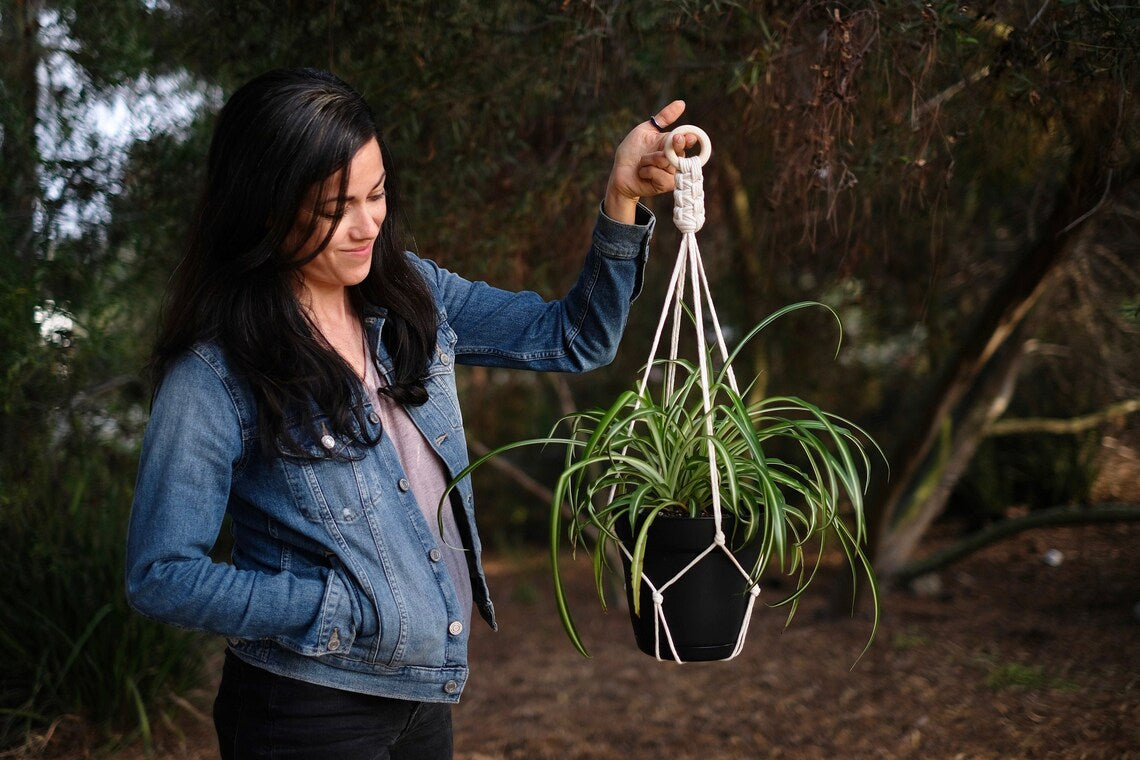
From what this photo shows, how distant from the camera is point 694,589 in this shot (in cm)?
152

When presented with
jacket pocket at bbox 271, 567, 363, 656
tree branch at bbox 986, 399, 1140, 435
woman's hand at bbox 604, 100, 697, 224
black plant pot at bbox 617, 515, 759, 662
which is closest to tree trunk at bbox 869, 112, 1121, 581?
tree branch at bbox 986, 399, 1140, 435

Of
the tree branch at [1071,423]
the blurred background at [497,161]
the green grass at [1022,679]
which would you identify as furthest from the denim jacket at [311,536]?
the tree branch at [1071,423]

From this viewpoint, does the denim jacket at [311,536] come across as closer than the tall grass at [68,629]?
Yes

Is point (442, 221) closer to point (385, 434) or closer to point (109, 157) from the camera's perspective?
point (109, 157)

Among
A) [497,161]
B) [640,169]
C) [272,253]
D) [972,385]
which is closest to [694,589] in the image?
[640,169]

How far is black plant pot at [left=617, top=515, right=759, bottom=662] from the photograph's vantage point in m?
1.50

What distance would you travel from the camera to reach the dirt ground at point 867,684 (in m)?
3.12

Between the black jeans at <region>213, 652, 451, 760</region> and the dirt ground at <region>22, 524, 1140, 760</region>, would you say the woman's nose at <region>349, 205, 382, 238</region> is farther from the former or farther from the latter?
the dirt ground at <region>22, 524, 1140, 760</region>

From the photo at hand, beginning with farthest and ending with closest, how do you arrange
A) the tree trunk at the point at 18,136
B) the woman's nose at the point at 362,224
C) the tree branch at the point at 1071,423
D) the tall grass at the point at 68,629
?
1. the tree branch at the point at 1071,423
2. the tall grass at the point at 68,629
3. the tree trunk at the point at 18,136
4. the woman's nose at the point at 362,224

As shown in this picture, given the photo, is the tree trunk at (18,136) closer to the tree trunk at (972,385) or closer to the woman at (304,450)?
the woman at (304,450)

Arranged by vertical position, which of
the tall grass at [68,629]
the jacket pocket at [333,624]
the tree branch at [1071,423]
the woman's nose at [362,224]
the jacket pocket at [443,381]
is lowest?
the tall grass at [68,629]

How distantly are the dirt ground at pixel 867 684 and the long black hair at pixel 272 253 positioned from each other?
6.69 ft

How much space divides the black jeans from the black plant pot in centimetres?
42

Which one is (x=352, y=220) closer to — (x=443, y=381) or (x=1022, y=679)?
(x=443, y=381)
